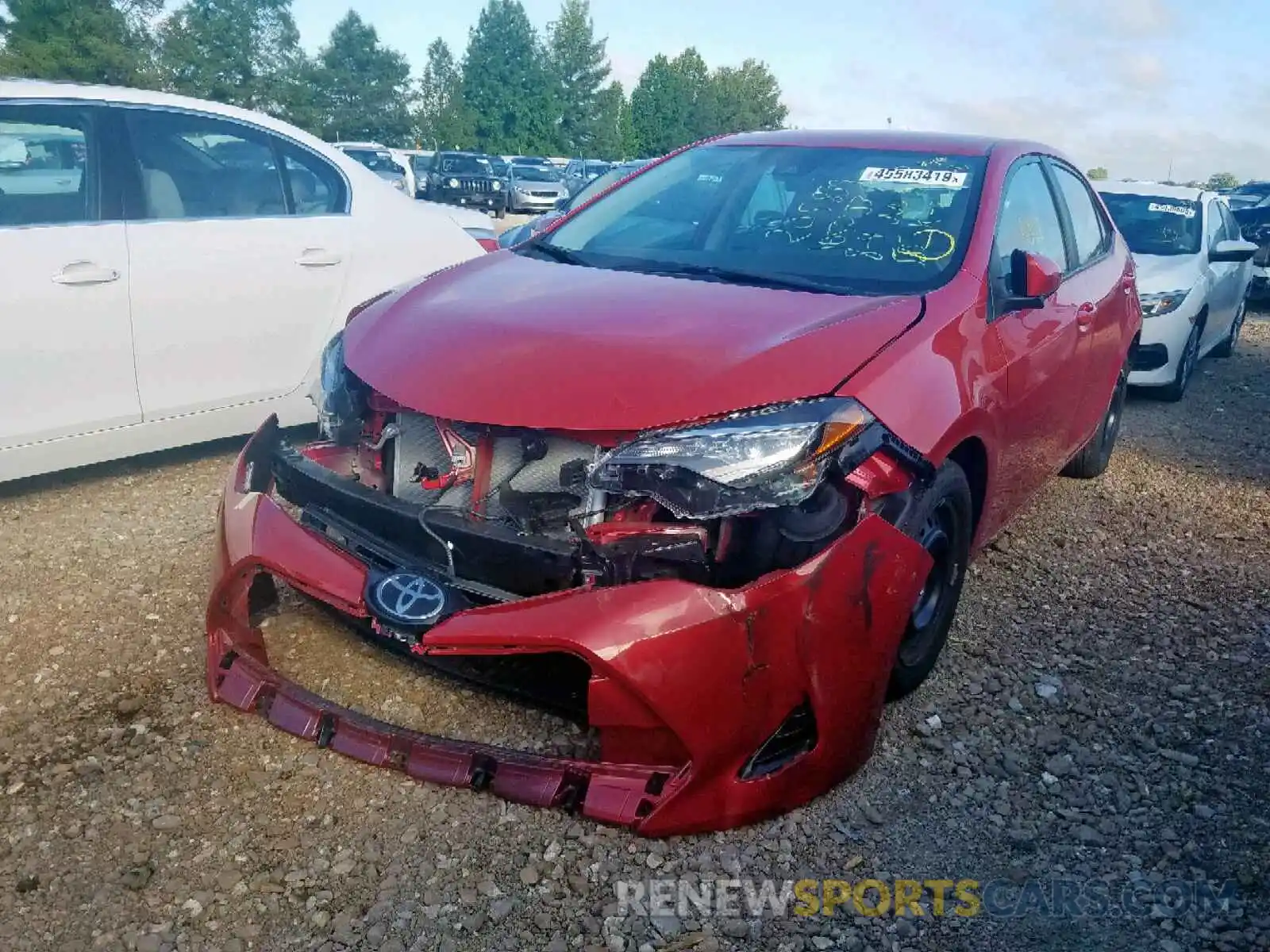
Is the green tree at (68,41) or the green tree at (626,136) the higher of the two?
the green tree at (68,41)

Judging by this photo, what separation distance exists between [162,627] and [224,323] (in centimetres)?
158

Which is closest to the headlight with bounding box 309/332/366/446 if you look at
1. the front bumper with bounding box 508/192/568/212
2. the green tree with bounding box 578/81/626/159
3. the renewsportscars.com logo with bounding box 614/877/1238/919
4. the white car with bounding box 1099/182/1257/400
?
the renewsportscars.com logo with bounding box 614/877/1238/919

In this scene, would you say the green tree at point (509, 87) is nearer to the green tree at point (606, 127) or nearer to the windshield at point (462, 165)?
the green tree at point (606, 127)

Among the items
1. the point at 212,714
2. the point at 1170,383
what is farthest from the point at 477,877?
the point at 1170,383

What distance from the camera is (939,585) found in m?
3.06

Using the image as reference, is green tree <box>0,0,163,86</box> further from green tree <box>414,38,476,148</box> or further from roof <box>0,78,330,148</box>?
roof <box>0,78,330,148</box>

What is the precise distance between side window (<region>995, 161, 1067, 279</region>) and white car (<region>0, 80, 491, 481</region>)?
8.66 feet

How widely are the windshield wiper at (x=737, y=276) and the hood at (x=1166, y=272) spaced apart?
499cm

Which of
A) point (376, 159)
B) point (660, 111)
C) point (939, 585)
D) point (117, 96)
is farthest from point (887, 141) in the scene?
point (660, 111)

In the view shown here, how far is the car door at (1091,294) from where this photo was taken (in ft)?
13.1

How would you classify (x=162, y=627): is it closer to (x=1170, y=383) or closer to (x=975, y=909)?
(x=975, y=909)

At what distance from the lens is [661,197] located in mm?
3840

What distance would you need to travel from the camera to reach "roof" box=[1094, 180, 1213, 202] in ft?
27.7

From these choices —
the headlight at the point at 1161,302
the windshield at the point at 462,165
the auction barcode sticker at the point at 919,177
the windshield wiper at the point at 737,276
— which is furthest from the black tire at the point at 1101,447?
the windshield at the point at 462,165
